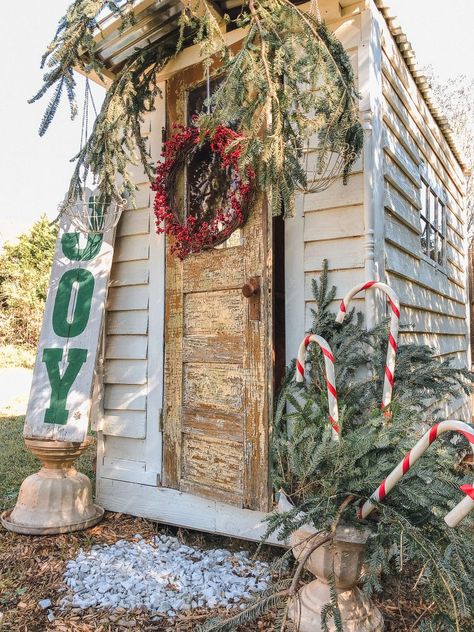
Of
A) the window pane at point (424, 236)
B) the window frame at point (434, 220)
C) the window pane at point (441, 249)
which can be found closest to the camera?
the window pane at point (424, 236)

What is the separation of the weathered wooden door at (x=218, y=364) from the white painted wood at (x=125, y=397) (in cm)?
26

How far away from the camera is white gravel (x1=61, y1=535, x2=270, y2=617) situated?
2.41 meters

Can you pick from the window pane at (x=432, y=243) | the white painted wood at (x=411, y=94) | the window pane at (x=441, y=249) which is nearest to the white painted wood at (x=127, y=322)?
the white painted wood at (x=411, y=94)

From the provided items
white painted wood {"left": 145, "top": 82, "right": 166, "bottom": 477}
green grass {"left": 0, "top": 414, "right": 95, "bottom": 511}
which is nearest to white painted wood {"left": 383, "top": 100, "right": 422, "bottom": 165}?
white painted wood {"left": 145, "top": 82, "right": 166, "bottom": 477}

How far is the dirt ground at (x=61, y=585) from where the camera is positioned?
2.22 metres

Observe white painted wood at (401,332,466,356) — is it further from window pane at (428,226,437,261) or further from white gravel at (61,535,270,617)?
white gravel at (61,535,270,617)

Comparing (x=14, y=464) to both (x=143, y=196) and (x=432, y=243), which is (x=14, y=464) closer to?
(x=143, y=196)

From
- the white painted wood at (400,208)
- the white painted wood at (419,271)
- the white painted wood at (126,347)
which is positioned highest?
the white painted wood at (400,208)

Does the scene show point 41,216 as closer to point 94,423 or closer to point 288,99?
point 94,423

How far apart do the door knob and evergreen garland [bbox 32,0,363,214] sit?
1.68 feet

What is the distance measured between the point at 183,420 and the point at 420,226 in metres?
2.58

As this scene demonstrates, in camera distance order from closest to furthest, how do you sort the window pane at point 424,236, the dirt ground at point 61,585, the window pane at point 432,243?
the dirt ground at point 61,585 < the window pane at point 424,236 < the window pane at point 432,243

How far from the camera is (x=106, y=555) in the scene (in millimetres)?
2848

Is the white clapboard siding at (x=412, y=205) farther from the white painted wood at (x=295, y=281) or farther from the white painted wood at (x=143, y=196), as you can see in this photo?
the white painted wood at (x=143, y=196)
